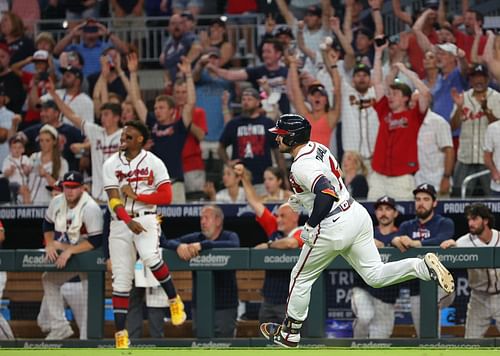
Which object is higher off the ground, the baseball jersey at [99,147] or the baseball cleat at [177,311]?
the baseball jersey at [99,147]

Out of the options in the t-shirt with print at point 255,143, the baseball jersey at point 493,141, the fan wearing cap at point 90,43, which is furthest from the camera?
the fan wearing cap at point 90,43

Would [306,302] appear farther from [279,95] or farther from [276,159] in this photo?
[279,95]

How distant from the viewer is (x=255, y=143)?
11.1 m

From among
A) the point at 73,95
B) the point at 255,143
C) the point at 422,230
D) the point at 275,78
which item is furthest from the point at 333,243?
the point at 73,95

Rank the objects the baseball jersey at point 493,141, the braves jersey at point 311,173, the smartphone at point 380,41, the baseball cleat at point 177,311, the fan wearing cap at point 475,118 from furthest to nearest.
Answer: the smartphone at point 380,41, the fan wearing cap at point 475,118, the baseball jersey at point 493,141, the baseball cleat at point 177,311, the braves jersey at point 311,173

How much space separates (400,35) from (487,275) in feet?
12.1

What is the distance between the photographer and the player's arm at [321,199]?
7.07m

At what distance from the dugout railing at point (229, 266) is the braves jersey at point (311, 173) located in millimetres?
2115

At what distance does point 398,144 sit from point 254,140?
4.98 feet

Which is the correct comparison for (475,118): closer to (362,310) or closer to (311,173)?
(362,310)

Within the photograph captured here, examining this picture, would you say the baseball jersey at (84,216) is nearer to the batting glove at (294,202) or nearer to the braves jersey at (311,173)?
the batting glove at (294,202)

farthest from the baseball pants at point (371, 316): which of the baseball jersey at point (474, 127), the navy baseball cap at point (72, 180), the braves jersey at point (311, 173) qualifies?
the navy baseball cap at point (72, 180)

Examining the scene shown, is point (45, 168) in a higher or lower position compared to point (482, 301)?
higher

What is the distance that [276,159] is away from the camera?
11.2 m
